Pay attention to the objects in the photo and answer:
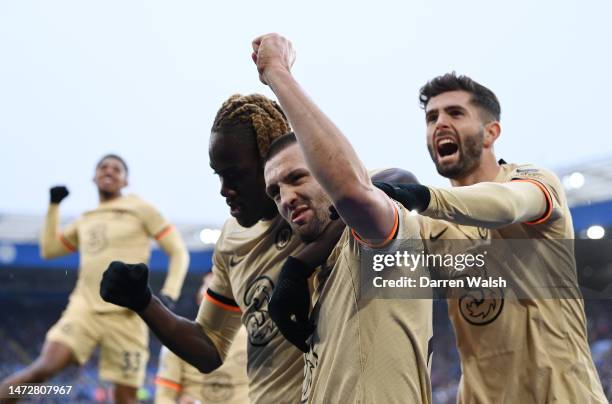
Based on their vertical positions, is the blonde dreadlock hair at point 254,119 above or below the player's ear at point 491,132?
below

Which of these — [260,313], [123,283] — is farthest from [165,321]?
[260,313]

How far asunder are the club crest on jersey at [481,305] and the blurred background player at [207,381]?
3605mm

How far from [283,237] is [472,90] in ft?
3.63

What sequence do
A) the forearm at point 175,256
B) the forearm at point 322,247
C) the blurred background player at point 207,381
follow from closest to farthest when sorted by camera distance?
1. the forearm at point 322,247
2. the blurred background player at point 207,381
3. the forearm at point 175,256

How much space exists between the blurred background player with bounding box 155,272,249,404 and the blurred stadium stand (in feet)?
27.3

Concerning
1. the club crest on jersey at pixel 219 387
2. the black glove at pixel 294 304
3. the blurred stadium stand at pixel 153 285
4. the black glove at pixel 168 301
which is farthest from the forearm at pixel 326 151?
the blurred stadium stand at pixel 153 285

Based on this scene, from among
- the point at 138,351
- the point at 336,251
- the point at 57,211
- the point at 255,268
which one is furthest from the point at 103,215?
the point at 336,251

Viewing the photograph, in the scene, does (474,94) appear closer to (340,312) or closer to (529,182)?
(529,182)

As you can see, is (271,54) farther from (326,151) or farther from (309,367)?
(309,367)

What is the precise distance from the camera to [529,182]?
107 inches

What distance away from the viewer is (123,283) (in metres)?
2.82

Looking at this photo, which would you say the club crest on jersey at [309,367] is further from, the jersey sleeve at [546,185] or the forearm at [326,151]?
the jersey sleeve at [546,185]

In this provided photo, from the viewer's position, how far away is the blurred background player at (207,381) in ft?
21.4

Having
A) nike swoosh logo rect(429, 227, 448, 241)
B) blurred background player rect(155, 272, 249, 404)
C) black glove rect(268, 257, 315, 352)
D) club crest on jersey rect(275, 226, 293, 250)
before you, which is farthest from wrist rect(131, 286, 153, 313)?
blurred background player rect(155, 272, 249, 404)
